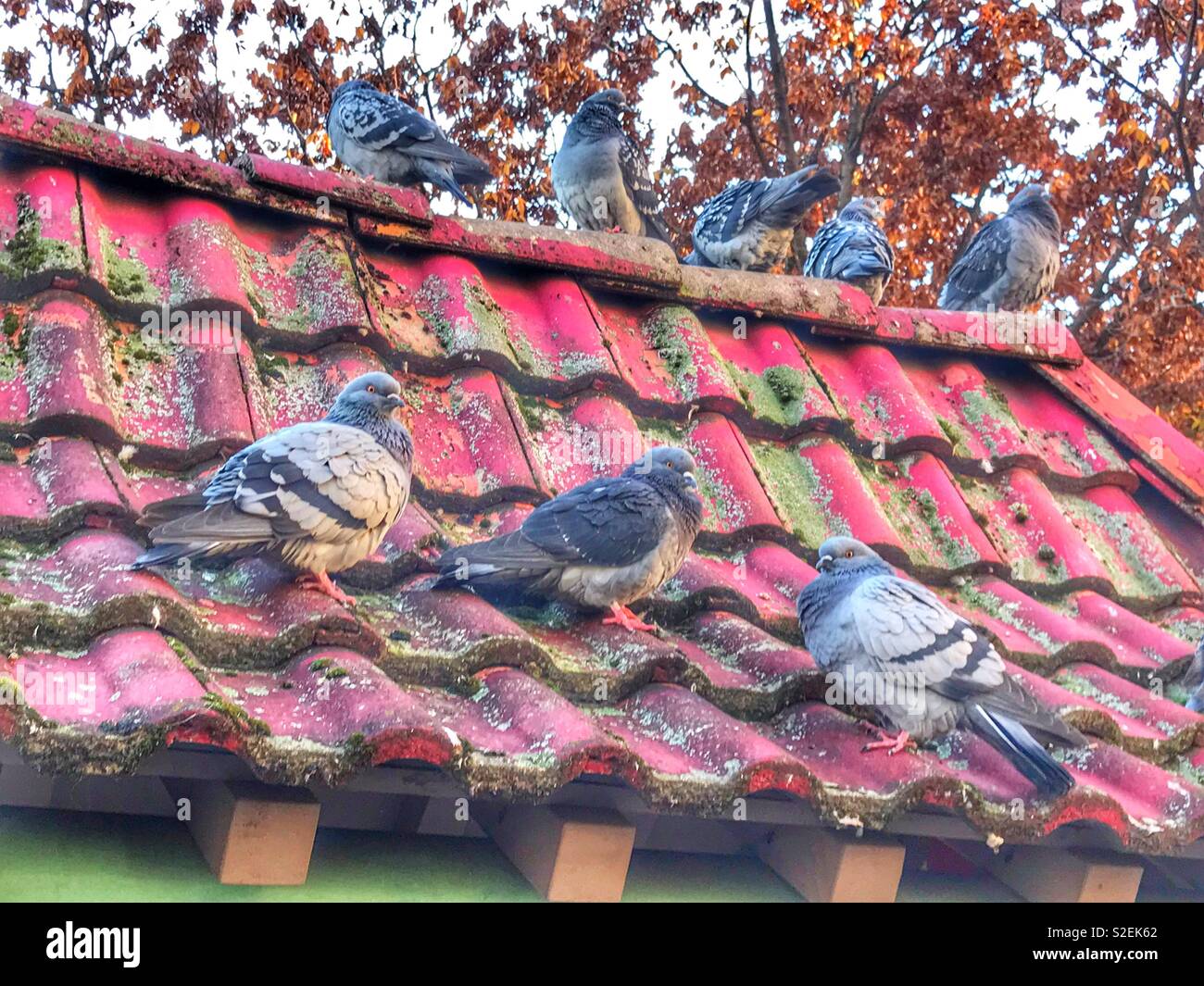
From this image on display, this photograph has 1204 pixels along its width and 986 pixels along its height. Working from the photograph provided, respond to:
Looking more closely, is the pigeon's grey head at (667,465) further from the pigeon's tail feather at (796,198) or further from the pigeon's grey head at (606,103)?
the pigeon's grey head at (606,103)

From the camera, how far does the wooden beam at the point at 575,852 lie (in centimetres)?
225

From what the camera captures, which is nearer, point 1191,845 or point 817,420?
point 1191,845

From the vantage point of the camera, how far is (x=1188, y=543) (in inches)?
174

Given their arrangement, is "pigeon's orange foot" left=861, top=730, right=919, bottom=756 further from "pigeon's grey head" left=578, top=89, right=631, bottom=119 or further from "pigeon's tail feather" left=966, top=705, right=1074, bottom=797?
"pigeon's grey head" left=578, top=89, right=631, bottom=119

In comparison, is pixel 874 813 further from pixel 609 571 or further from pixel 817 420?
pixel 817 420

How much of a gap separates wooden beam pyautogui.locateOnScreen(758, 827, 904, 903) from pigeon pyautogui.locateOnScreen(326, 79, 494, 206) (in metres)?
3.93

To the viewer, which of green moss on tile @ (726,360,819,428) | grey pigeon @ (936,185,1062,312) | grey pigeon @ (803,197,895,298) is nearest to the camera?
green moss on tile @ (726,360,819,428)

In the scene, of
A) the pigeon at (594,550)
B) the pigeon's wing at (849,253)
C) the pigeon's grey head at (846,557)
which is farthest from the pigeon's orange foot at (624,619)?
the pigeon's wing at (849,253)

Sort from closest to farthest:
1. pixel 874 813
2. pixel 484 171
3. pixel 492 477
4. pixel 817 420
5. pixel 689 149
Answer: pixel 874 813 < pixel 492 477 < pixel 817 420 < pixel 484 171 < pixel 689 149

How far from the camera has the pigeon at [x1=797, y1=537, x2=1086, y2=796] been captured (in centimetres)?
271

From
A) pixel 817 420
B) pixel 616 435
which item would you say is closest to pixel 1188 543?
pixel 817 420

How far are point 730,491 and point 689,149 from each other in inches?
486

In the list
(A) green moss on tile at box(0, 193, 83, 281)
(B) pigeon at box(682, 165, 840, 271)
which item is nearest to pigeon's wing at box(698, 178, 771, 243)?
(B) pigeon at box(682, 165, 840, 271)

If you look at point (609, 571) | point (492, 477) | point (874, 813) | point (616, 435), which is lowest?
point (874, 813)
